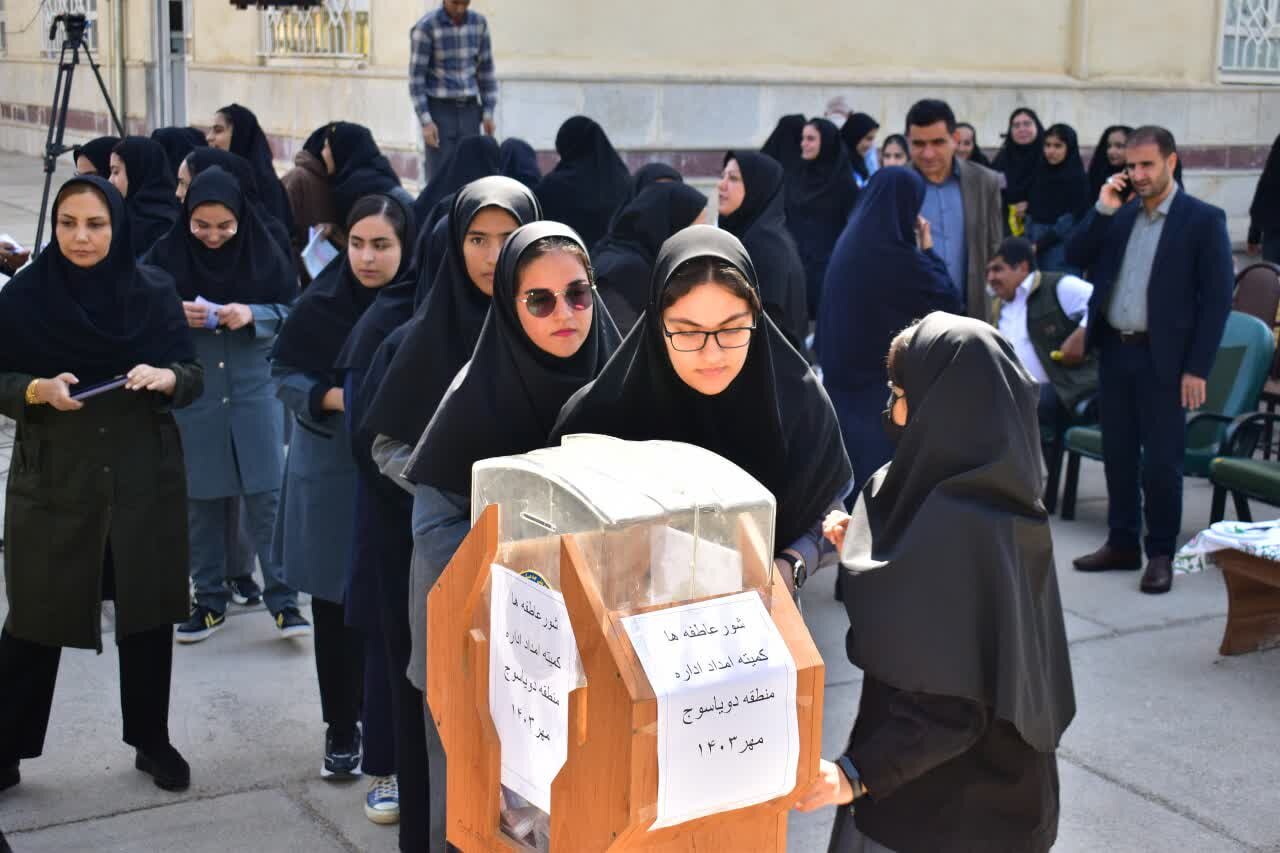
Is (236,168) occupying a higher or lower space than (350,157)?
lower

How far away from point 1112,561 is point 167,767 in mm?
4083

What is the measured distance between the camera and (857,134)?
39.2ft

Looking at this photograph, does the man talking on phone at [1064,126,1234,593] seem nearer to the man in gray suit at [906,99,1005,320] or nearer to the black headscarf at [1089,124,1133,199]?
the man in gray suit at [906,99,1005,320]

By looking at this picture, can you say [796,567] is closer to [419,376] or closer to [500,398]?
[500,398]

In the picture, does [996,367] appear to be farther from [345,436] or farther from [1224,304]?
[1224,304]

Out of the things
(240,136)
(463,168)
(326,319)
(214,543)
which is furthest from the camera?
(240,136)

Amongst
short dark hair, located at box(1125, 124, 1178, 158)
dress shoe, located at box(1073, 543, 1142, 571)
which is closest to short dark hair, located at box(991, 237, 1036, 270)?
short dark hair, located at box(1125, 124, 1178, 158)

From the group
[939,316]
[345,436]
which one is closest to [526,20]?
[345,436]

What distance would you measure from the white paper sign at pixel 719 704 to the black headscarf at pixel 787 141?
31.2 ft

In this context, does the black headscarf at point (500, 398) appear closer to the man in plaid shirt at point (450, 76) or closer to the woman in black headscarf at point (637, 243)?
the woman in black headscarf at point (637, 243)

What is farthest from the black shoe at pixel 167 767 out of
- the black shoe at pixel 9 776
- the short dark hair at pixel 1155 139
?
the short dark hair at pixel 1155 139

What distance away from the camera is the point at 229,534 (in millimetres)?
6043

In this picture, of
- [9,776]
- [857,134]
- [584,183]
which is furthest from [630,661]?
[857,134]

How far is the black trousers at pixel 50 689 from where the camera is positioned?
4.34 meters
